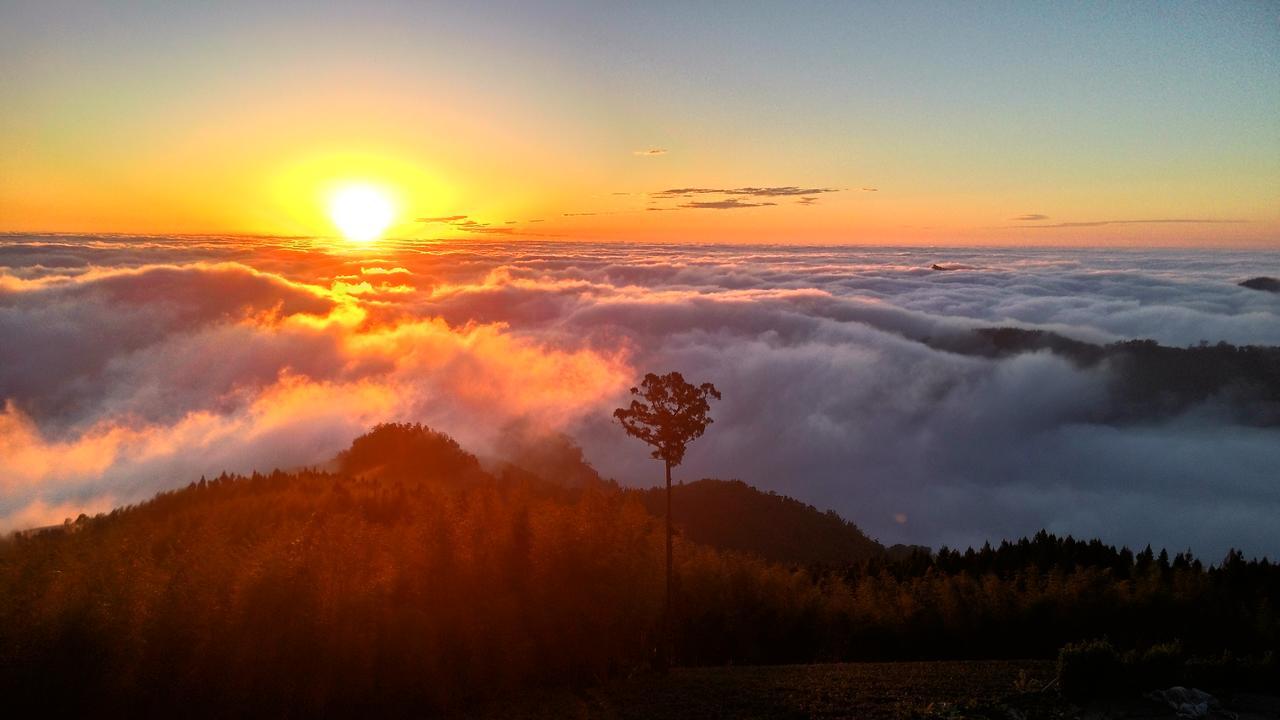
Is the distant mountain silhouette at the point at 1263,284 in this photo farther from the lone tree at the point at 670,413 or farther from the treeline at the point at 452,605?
the lone tree at the point at 670,413

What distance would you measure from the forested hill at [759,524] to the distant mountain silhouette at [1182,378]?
10150cm

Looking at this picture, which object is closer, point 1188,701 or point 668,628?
point 1188,701

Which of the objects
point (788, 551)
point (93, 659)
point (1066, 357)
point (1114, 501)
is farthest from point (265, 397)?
point (1066, 357)

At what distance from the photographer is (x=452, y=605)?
796 inches

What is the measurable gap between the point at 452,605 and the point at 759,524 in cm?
5191

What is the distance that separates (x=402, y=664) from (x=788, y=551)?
2045 inches

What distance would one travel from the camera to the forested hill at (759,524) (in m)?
65.8

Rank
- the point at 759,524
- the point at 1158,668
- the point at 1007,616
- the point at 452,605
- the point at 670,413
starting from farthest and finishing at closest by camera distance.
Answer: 1. the point at 759,524
2. the point at 1007,616
3. the point at 670,413
4. the point at 452,605
5. the point at 1158,668

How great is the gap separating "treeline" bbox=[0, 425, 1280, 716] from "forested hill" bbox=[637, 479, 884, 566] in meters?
29.5

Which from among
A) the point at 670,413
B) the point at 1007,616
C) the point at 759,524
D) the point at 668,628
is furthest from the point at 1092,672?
the point at 759,524

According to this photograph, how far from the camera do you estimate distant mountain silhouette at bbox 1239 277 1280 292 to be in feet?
559

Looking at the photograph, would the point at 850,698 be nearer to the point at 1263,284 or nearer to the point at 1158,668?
the point at 1158,668

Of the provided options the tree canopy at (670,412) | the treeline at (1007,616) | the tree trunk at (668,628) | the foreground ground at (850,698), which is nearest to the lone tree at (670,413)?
the tree canopy at (670,412)


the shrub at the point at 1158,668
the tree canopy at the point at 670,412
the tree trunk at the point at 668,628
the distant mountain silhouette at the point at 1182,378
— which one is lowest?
the distant mountain silhouette at the point at 1182,378
